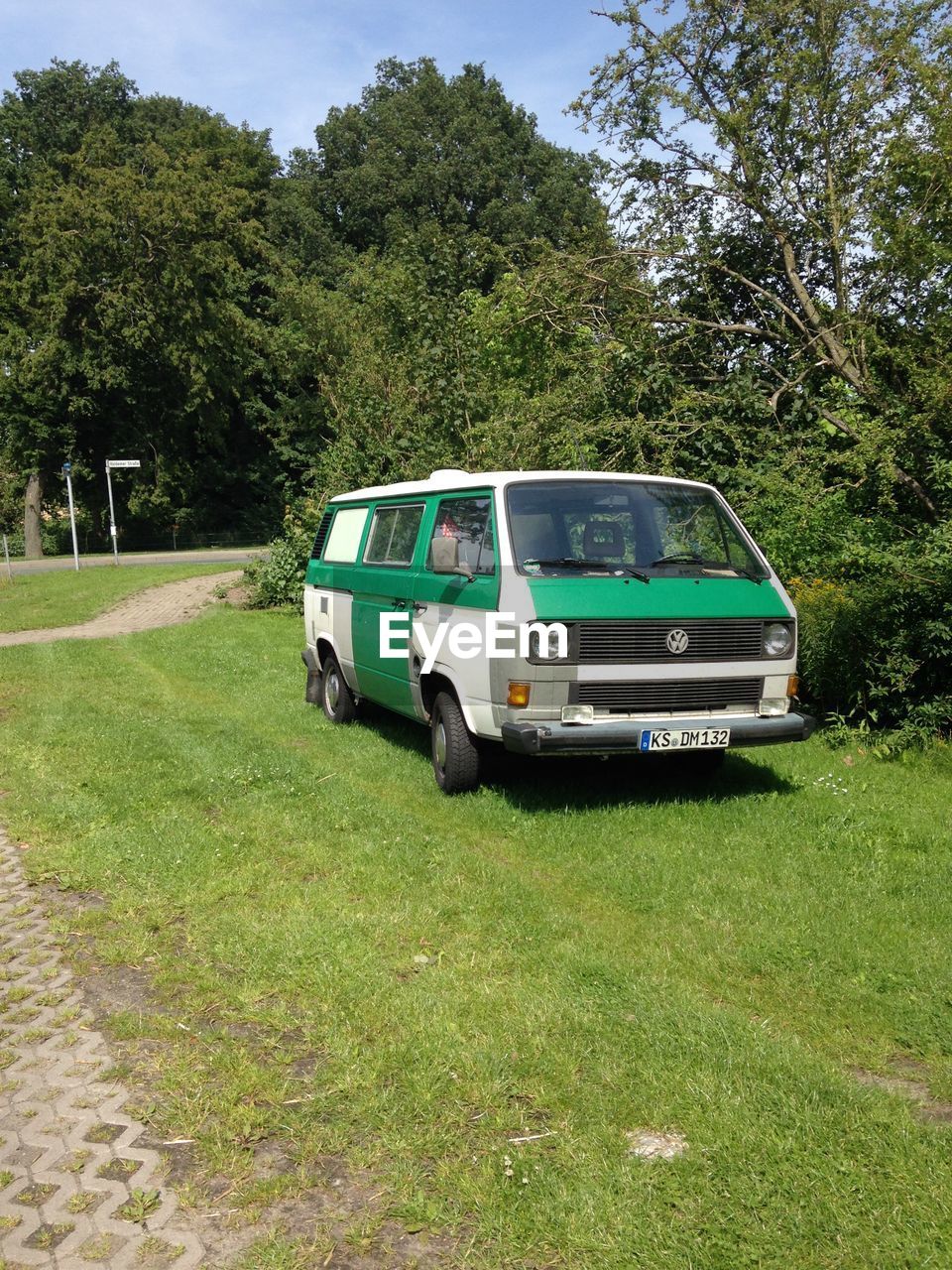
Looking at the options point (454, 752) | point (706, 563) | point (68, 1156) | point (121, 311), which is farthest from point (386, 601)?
point (121, 311)

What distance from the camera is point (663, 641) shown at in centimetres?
620

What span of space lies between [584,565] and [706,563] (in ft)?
2.88

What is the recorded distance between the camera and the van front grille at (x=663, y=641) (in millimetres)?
6102

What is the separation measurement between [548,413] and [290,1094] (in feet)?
29.7

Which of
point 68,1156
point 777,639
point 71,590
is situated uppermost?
point 777,639

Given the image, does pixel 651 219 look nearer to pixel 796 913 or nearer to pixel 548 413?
pixel 548 413

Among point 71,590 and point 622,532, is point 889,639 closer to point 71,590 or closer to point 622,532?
point 622,532

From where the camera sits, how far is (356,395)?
1812 cm

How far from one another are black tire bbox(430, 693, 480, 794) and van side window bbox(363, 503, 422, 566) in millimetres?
1465

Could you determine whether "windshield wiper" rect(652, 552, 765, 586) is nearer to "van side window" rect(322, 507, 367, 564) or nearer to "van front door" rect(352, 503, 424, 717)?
"van front door" rect(352, 503, 424, 717)

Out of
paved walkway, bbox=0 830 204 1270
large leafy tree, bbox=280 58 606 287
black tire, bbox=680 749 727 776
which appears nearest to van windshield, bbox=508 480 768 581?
black tire, bbox=680 749 727 776

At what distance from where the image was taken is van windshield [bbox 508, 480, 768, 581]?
6543mm

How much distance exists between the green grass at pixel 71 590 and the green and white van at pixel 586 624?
12.5 m
